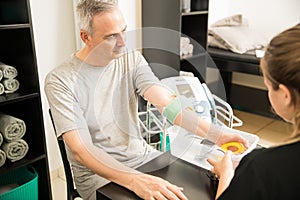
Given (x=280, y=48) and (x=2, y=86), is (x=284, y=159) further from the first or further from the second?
(x=2, y=86)

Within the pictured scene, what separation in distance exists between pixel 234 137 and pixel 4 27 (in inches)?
44.4

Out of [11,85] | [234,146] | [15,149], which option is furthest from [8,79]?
[234,146]

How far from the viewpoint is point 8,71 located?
1672mm

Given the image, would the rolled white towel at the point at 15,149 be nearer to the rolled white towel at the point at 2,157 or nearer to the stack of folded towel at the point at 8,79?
the rolled white towel at the point at 2,157

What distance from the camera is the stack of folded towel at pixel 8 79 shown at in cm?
165

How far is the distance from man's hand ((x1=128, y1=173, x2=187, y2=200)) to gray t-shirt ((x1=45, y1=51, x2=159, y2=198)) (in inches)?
12.2

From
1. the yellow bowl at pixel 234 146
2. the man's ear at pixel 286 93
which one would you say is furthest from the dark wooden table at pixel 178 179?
the man's ear at pixel 286 93

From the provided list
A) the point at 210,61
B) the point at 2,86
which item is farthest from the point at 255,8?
the point at 2,86

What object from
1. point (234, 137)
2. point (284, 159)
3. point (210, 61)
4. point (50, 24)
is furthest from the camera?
point (210, 61)

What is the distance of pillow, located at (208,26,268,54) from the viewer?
10.1ft

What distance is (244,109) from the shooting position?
3283mm

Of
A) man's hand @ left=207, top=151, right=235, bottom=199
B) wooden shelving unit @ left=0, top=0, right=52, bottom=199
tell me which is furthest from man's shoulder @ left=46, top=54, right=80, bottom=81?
man's hand @ left=207, top=151, right=235, bottom=199

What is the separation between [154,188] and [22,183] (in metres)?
1.16

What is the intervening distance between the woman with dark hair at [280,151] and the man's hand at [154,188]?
11.5 inches
